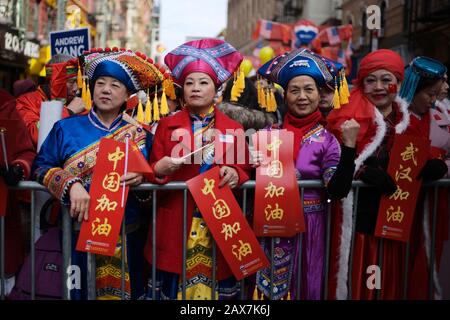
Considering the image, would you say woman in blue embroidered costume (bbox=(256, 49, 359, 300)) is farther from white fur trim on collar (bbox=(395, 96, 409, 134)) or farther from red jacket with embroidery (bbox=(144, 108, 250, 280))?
white fur trim on collar (bbox=(395, 96, 409, 134))

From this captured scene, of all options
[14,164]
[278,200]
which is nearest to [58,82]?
[14,164]

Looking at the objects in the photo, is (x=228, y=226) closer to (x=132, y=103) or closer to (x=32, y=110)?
(x=132, y=103)

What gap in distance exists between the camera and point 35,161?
2.84m

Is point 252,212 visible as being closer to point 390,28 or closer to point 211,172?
point 211,172

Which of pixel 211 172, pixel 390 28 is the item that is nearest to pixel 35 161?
pixel 211 172

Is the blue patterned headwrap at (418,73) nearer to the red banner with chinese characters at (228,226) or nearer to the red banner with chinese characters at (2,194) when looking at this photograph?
the red banner with chinese characters at (228,226)

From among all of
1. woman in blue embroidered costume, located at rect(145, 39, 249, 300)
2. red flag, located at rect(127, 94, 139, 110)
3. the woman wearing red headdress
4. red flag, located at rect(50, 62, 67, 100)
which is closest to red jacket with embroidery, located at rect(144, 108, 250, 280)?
woman in blue embroidered costume, located at rect(145, 39, 249, 300)

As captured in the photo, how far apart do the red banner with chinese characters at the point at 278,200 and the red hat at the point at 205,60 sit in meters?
0.60

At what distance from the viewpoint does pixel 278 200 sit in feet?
9.09

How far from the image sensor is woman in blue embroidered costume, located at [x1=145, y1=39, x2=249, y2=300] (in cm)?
283

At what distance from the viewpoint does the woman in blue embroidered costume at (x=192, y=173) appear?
2.83 meters
